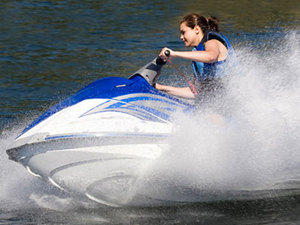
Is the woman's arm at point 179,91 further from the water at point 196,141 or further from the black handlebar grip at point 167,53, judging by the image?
the black handlebar grip at point 167,53

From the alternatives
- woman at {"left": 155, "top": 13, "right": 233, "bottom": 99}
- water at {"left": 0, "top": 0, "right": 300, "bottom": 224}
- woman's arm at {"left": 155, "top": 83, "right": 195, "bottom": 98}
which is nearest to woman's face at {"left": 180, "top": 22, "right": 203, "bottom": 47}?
woman at {"left": 155, "top": 13, "right": 233, "bottom": 99}

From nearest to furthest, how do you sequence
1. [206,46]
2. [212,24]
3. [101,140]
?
[101,140]
[206,46]
[212,24]

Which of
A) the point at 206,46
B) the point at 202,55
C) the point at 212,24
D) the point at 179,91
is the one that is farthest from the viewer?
the point at 179,91

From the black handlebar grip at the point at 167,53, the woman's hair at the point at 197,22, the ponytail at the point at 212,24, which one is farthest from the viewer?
the ponytail at the point at 212,24

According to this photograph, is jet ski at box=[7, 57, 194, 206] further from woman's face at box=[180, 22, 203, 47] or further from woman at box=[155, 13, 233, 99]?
woman's face at box=[180, 22, 203, 47]

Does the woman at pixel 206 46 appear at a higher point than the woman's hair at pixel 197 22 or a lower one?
lower

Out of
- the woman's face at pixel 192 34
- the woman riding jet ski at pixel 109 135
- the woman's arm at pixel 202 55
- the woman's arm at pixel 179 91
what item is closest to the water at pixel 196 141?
the woman riding jet ski at pixel 109 135

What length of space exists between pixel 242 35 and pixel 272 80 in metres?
6.72

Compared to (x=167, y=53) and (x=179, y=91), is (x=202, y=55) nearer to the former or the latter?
(x=167, y=53)

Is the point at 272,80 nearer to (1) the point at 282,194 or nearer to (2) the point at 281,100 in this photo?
(2) the point at 281,100

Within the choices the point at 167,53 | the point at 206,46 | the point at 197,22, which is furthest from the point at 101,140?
the point at 197,22

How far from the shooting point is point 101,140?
4488 millimetres

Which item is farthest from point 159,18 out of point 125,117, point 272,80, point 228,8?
point 125,117

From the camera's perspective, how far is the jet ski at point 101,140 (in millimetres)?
4500
